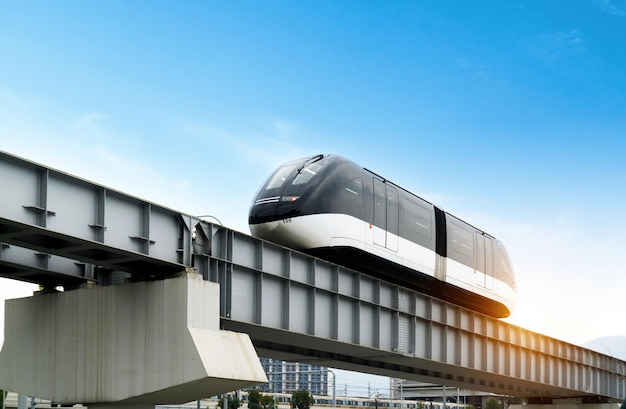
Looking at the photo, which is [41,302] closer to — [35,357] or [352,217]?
[35,357]

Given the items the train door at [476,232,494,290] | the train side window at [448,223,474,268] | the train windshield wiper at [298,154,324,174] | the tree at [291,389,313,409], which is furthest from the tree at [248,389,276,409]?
the train windshield wiper at [298,154,324,174]

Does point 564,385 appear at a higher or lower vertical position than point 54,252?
lower

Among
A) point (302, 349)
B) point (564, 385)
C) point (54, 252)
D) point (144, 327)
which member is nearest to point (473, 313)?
point (302, 349)

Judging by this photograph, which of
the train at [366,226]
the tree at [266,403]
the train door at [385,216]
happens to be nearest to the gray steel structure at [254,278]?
the train at [366,226]

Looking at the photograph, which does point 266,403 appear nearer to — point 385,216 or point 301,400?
point 301,400

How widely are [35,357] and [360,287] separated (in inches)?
391

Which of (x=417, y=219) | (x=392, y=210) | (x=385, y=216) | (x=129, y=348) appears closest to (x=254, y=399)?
(x=417, y=219)

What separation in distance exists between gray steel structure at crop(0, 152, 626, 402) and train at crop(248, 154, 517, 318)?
0.64 metres

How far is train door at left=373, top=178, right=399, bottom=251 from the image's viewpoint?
27047 millimetres

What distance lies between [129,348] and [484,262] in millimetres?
19377

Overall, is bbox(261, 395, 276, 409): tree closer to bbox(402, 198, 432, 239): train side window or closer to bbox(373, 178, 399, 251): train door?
bbox(402, 198, 432, 239): train side window

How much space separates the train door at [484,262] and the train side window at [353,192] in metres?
9.91

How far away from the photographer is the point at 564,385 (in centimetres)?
4319

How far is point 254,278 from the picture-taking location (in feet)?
71.1
